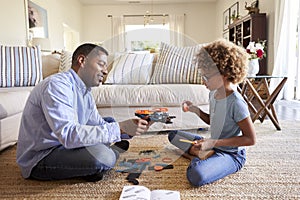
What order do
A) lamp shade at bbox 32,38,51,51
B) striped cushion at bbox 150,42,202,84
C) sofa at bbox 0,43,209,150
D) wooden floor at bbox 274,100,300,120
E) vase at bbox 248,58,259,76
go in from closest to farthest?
sofa at bbox 0,43,209,150
striped cushion at bbox 150,42,202,84
vase at bbox 248,58,259,76
wooden floor at bbox 274,100,300,120
lamp shade at bbox 32,38,51,51

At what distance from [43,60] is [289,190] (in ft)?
9.41

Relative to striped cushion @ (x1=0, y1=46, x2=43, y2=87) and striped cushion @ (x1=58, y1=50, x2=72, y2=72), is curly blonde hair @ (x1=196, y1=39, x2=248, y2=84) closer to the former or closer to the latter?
striped cushion @ (x1=58, y1=50, x2=72, y2=72)

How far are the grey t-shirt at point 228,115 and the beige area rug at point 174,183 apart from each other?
0.22m

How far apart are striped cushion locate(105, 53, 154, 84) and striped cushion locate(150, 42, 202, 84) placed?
0.36 ft

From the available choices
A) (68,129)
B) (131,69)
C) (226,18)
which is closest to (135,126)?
(68,129)

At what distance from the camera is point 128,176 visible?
155 cm

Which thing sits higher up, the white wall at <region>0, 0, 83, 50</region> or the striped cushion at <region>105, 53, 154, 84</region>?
the white wall at <region>0, 0, 83, 50</region>

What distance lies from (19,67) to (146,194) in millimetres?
2432

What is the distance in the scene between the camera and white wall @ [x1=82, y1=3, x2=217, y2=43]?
8.92m

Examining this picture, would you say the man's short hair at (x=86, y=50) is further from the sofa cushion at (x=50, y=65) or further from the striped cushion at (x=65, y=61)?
the sofa cushion at (x=50, y=65)

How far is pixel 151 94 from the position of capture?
7.22 ft

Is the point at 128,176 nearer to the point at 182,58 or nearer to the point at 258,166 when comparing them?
the point at 258,166

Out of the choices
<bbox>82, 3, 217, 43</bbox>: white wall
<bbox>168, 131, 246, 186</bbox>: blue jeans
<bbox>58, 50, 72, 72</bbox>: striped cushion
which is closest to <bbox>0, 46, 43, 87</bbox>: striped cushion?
<bbox>58, 50, 72, 72</bbox>: striped cushion

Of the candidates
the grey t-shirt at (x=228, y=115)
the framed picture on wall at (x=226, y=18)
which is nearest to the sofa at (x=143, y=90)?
the grey t-shirt at (x=228, y=115)
